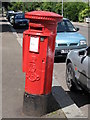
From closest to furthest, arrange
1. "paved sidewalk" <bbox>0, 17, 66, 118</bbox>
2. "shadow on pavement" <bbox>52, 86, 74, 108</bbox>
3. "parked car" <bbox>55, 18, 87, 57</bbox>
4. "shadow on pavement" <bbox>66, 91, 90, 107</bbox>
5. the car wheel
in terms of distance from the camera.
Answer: "paved sidewalk" <bbox>0, 17, 66, 118</bbox> < "shadow on pavement" <bbox>52, 86, 74, 108</bbox> < "shadow on pavement" <bbox>66, 91, 90, 107</bbox> < the car wheel < "parked car" <bbox>55, 18, 87, 57</bbox>

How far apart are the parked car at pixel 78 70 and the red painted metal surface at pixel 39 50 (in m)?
0.95

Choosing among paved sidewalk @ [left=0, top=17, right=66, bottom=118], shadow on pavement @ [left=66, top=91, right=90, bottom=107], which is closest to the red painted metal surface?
paved sidewalk @ [left=0, top=17, right=66, bottom=118]

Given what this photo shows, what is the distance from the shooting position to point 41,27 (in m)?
4.05

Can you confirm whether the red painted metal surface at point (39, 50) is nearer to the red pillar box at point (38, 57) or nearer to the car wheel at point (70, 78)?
the red pillar box at point (38, 57)

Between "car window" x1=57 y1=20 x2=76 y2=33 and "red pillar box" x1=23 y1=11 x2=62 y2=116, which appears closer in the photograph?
"red pillar box" x1=23 y1=11 x2=62 y2=116

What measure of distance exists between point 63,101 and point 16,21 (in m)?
23.2

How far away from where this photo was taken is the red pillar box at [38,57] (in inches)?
160

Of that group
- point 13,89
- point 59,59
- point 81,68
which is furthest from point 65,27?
point 81,68

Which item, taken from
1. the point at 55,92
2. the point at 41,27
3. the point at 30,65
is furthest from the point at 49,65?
the point at 55,92

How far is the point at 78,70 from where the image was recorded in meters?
5.46

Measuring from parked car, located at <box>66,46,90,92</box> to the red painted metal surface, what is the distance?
95 centimetres

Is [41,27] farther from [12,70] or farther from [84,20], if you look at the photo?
[84,20]

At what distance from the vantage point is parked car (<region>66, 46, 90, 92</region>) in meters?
5.00

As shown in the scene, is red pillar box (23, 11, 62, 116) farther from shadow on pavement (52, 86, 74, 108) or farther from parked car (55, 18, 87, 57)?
parked car (55, 18, 87, 57)
